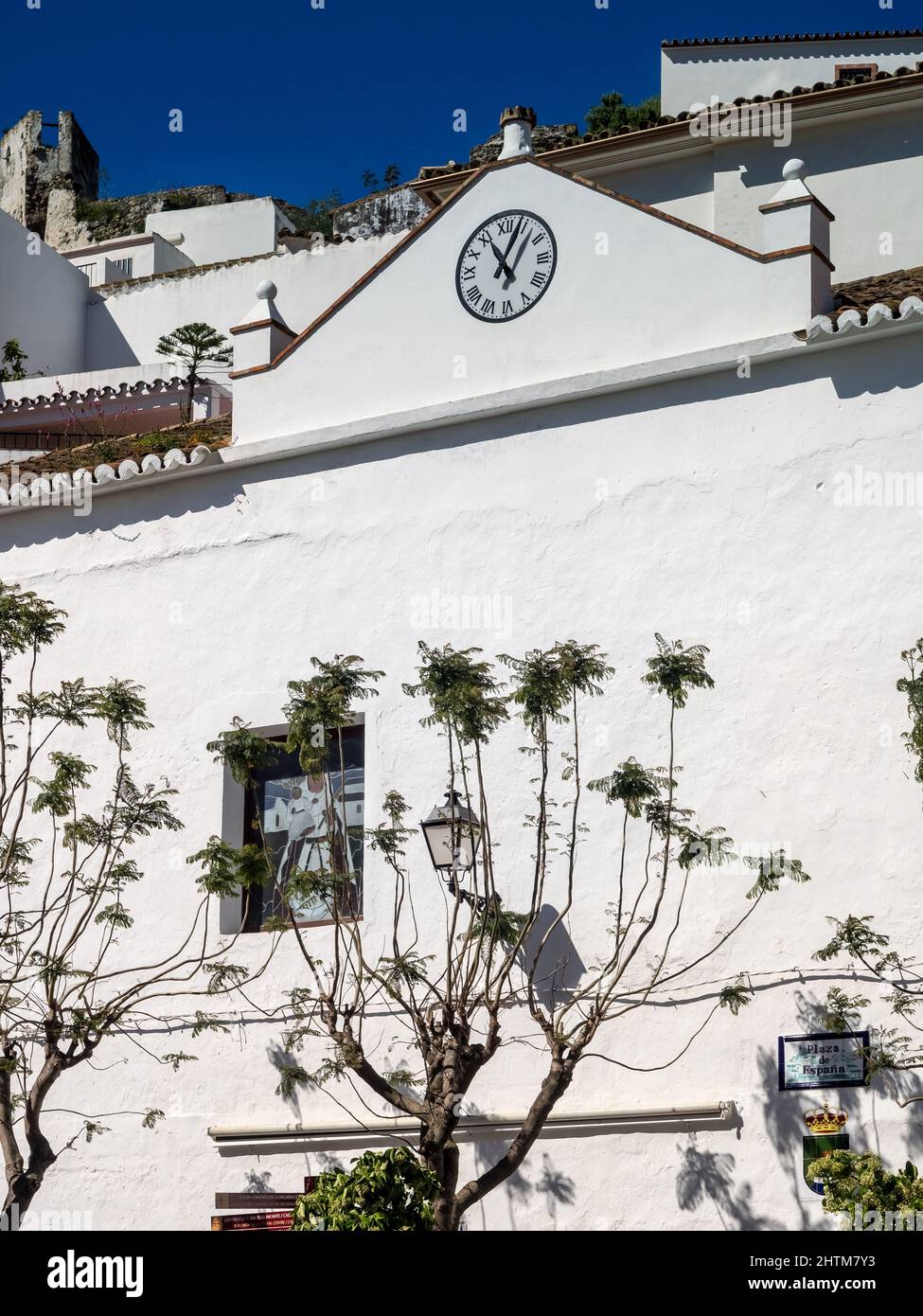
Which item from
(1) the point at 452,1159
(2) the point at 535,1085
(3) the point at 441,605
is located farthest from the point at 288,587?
(1) the point at 452,1159

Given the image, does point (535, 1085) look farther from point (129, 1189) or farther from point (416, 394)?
point (416, 394)

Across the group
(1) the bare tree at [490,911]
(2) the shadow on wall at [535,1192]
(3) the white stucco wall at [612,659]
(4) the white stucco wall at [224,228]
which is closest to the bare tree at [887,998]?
(3) the white stucco wall at [612,659]

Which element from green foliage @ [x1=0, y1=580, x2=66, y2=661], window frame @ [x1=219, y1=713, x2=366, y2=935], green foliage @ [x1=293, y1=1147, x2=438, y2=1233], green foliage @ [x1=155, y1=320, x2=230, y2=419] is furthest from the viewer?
green foliage @ [x1=155, y1=320, x2=230, y2=419]

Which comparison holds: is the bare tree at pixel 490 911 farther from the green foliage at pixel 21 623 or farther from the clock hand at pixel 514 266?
the clock hand at pixel 514 266

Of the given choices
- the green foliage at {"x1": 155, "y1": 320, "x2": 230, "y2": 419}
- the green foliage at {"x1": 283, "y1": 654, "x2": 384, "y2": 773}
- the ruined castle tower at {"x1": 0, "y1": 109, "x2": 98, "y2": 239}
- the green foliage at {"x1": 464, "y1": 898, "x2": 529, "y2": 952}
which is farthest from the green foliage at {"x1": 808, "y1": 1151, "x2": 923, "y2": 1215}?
the ruined castle tower at {"x1": 0, "y1": 109, "x2": 98, "y2": 239}

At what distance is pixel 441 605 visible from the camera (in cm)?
1076

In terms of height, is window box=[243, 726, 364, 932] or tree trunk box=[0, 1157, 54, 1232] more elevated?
window box=[243, 726, 364, 932]

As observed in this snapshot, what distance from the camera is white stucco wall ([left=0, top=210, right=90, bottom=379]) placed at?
23.3 metres

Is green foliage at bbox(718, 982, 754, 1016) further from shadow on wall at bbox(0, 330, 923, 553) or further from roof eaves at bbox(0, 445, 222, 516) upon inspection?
roof eaves at bbox(0, 445, 222, 516)

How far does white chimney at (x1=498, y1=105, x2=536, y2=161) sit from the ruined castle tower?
2525cm

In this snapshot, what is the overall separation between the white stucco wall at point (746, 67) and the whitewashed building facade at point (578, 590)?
391 inches

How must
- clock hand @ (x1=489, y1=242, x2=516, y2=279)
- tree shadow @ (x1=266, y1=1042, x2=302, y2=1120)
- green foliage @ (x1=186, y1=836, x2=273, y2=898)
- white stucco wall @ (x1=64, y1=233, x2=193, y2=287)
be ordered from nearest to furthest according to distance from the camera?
green foliage @ (x1=186, y1=836, x2=273, y2=898), tree shadow @ (x1=266, y1=1042, x2=302, y2=1120), clock hand @ (x1=489, y1=242, x2=516, y2=279), white stucco wall @ (x1=64, y1=233, x2=193, y2=287)

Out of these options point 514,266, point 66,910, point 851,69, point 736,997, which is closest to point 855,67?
point 851,69

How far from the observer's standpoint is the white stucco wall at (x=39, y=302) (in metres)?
23.3
